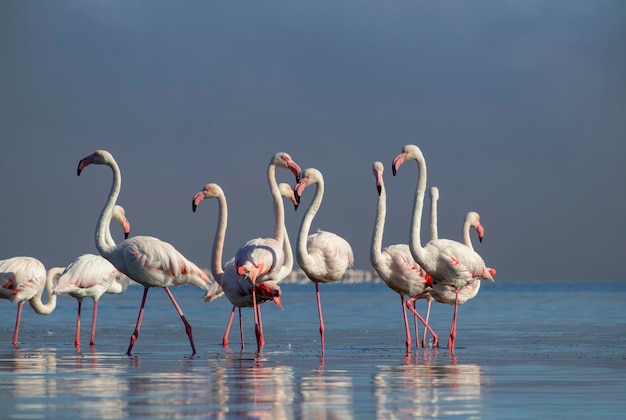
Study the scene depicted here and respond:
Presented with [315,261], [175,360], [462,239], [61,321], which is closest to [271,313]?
[61,321]

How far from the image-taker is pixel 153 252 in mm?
13750

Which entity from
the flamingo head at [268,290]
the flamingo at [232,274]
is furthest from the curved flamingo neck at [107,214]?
the flamingo head at [268,290]

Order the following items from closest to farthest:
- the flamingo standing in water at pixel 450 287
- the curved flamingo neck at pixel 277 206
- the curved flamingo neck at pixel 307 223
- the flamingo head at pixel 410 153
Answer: the curved flamingo neck at pixel 307 223 < the curved flamingo neck at pixel 277 206 < the flamingo head at pixel 410 153 < the flamingo standing in water at pixel 450 287

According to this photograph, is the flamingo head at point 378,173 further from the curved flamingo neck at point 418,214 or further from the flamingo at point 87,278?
the flamingo at point 87,278

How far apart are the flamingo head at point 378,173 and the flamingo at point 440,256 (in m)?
0.20

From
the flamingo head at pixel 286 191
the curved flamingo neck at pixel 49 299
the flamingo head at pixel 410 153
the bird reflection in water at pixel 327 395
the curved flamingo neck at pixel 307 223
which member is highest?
the flamingo head at pixel 410 153

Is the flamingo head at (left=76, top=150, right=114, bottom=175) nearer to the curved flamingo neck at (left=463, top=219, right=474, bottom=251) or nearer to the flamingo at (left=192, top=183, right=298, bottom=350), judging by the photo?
the flamingo at (left=192, top=183, right=298, bottom=350)

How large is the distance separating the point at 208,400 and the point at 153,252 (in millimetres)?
6066

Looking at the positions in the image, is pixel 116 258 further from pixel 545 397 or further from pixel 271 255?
pixel 545 397

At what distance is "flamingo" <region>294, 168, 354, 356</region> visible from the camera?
14719 millimetres

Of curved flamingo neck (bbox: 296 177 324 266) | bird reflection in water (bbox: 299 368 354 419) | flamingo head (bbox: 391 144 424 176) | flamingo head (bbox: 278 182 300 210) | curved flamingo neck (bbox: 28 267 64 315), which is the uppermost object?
flamingo head (bbox: 391 144 424 176)

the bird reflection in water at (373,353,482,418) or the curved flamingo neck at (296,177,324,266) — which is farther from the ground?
the curved flamingo neck at (296,177,324,266)

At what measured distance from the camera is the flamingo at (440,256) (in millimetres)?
14969

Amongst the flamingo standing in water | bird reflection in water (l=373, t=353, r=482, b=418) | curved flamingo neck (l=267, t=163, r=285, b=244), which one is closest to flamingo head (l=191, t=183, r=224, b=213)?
curved flamingo neck (l=267, t=163, r=285, b=244)
